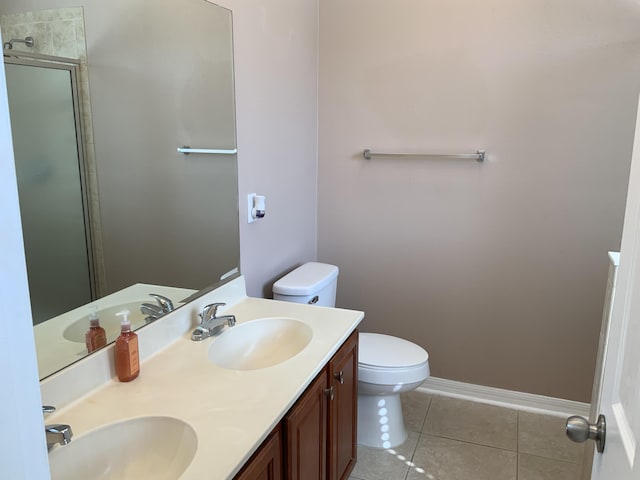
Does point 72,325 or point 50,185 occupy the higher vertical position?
point 50,185

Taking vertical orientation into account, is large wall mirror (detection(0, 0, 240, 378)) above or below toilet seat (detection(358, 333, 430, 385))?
above

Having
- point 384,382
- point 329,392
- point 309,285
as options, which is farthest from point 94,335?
point 384,382

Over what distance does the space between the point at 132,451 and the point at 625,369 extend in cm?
112

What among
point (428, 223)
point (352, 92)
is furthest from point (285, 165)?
point (428, 223)

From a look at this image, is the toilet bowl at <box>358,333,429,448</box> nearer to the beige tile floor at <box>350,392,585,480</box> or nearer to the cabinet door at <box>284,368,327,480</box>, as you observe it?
the beige tile floor at <box>350,392,585,480</box>

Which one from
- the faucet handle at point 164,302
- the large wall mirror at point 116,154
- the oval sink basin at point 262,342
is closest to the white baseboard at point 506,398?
the oval sink basin at point 262,342

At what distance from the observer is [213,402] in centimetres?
139

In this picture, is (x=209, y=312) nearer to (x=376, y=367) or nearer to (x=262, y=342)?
(x=262, y=342)

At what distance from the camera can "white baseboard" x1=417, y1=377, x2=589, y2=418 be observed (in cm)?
279

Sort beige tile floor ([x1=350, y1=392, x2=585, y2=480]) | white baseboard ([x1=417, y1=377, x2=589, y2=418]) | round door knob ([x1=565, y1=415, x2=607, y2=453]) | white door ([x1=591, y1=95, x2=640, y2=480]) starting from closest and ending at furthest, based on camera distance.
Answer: white door ([x1=591, y1=95, x2=640, y2=480])
round door knob ([x1=565, y1=415, x2=607, y2=453])
beige tile floor ([x1=350, y1=392, x2=585, y2=480])
white baseboard ([x1=417, y1=377, x2=589, y2=418])

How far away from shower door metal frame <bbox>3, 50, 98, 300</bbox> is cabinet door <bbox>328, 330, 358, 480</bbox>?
0.83 meters

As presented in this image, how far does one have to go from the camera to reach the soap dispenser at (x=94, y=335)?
146 cm

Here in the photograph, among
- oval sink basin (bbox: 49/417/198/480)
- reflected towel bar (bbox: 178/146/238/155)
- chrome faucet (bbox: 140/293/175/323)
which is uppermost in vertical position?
reflected towel bar (bbox: 178/146/238/155)

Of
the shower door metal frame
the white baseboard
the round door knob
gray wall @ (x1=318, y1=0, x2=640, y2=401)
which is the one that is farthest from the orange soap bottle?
the white baseboard
